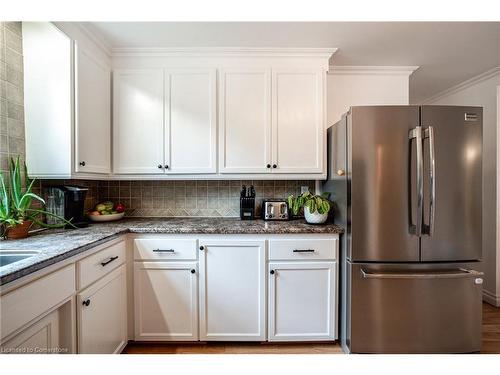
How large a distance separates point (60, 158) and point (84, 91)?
0.51 m

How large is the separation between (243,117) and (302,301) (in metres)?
1.51

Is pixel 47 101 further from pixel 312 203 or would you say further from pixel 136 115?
pixel 312 203

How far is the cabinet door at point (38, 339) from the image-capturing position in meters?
0.94

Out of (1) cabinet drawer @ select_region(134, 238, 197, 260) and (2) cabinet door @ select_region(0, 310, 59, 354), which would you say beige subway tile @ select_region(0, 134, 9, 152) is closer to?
(1) cabinet drawer @ select_region(134, 238, 197, 260)

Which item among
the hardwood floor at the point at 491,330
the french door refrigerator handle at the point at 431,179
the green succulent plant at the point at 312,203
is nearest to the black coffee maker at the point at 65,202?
the green succulent plant at the point at 312,203

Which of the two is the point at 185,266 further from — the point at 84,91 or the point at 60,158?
the point at 84,91

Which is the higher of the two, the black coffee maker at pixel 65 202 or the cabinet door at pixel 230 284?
the black coffee maker at pixel 65 202

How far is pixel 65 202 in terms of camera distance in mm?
1767

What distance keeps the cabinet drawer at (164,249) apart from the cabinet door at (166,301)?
50 mm

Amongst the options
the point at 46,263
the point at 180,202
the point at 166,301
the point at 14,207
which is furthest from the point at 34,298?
the point at 180,202

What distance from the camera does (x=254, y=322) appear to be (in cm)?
182

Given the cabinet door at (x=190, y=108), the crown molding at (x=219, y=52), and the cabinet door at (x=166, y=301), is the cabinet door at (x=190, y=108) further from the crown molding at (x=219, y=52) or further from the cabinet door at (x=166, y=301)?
the cabinet door at (x=166, y=301)

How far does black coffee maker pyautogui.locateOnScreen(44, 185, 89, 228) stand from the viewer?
69.3 inches
